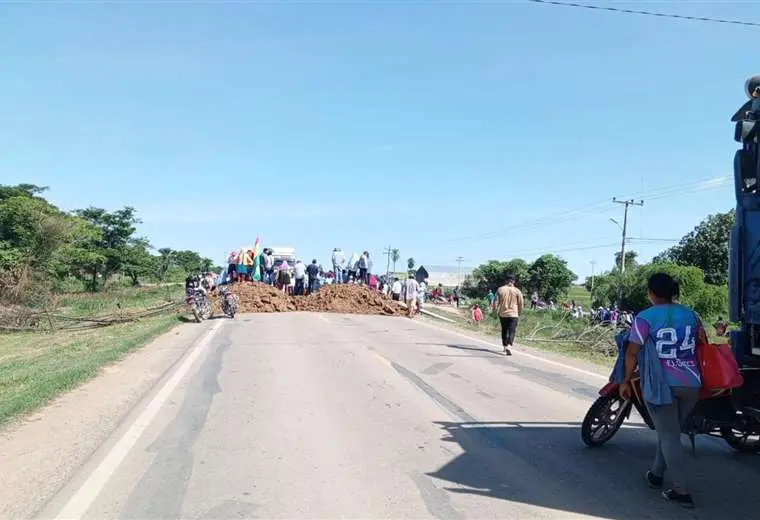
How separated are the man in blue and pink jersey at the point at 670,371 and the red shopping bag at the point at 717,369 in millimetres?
79

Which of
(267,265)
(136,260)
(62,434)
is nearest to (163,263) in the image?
(136,260)

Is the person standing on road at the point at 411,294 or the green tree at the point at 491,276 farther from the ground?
the green tree at the point at 491,276

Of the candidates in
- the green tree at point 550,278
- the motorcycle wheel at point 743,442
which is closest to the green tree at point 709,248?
the green tree at point 550,278

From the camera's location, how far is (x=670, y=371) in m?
5.34

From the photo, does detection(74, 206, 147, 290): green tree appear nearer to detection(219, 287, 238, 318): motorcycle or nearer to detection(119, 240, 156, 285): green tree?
detection(119, 240, 156, 285): green tree

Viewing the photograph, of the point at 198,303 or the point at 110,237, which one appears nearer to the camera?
the point at 198,303

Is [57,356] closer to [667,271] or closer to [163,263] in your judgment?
[667,271]

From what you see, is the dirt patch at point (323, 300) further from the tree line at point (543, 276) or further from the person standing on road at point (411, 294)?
the tree line at point (543, 276)

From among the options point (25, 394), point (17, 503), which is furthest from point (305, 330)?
point (17, 503)

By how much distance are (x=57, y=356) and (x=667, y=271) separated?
40.8 meters

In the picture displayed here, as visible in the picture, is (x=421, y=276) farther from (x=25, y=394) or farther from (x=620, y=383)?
(x=620, y=383)

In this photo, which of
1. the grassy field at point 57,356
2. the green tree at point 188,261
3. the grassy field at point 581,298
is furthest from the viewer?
the green tree at point 188,261

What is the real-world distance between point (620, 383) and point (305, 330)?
14.6 m

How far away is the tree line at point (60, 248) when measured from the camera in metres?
32.4
